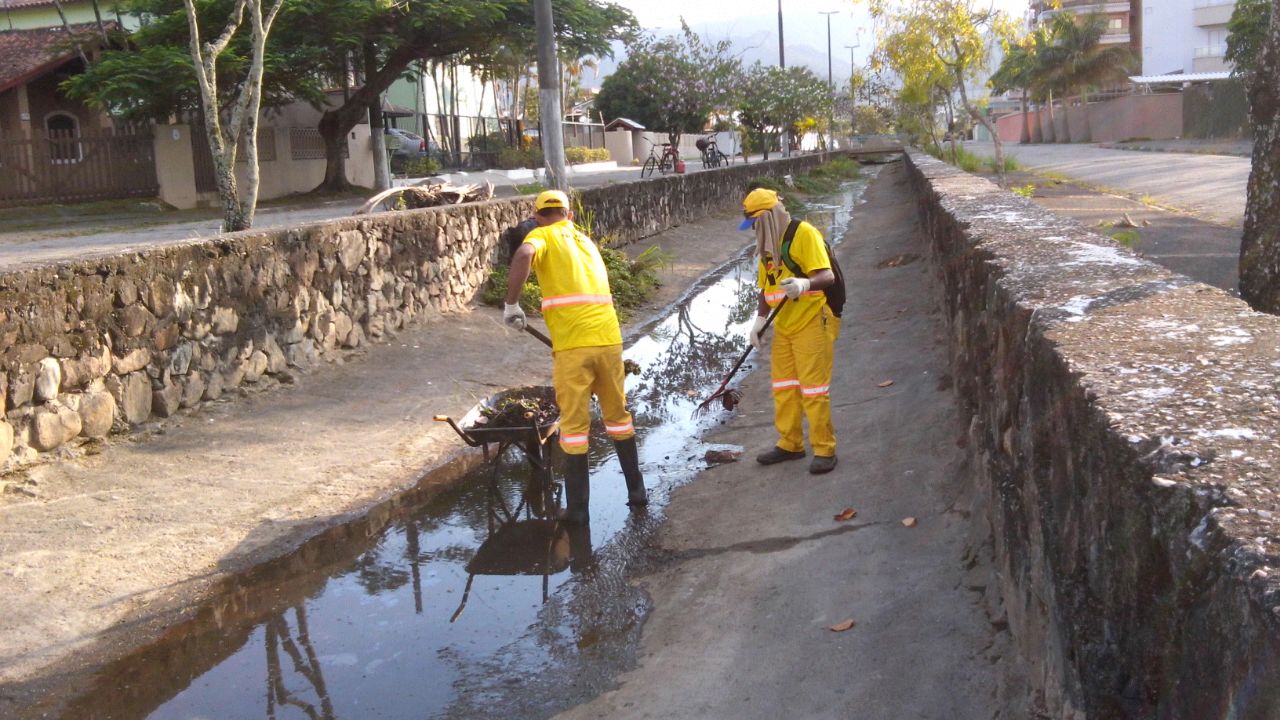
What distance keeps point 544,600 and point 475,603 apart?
335mm

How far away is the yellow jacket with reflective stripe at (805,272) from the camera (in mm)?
6812

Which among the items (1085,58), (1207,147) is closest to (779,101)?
(1207,147)

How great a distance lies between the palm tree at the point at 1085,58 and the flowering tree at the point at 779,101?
55.3ft

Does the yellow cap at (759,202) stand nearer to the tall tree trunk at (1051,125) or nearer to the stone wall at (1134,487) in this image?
the stone wall at (1134,487)

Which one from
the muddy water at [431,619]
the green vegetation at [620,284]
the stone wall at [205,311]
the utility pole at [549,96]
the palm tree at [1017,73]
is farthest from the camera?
the palm tree at [1017,73]

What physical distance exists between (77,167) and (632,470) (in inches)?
840

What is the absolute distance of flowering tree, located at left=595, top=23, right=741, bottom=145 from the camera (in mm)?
43625

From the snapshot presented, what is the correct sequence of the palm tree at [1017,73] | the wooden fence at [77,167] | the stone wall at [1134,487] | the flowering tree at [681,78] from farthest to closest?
the palm tree at [1017,73], the flowering tree at [681,78], the wooden fence at [77,167], the stone wall at [1134,487]

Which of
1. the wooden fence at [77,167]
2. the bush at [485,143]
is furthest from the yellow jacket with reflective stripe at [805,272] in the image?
the bush at [485,143]

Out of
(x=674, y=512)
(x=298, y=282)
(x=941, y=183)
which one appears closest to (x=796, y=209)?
(x=941, y=183)

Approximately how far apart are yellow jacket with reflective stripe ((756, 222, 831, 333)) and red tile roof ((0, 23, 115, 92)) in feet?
82.0

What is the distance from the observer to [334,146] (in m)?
30.7

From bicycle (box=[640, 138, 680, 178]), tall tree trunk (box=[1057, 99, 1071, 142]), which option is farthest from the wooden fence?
tall tree trunk (box=[1057, 99, 1071, 142])

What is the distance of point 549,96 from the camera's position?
49.6 ft
